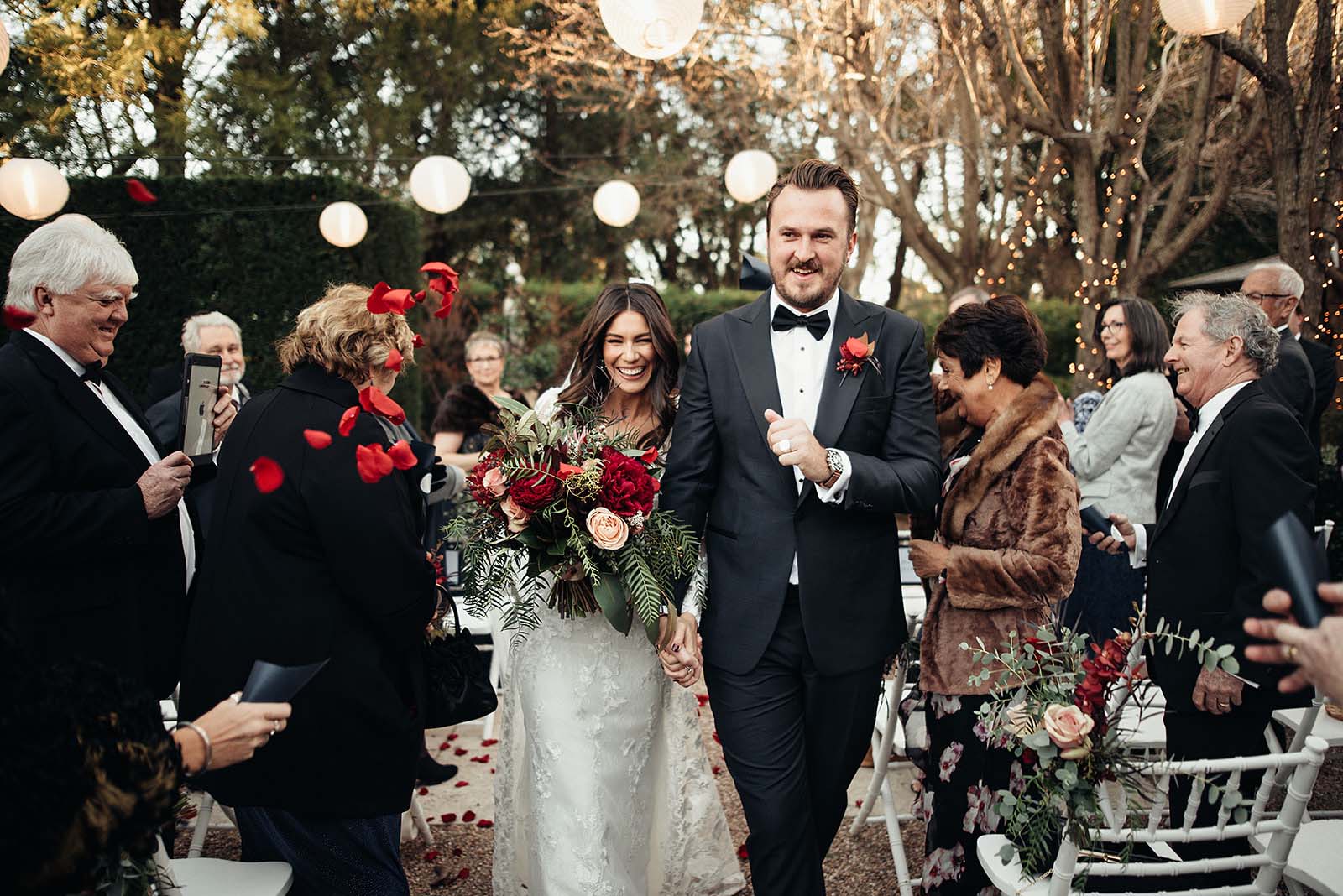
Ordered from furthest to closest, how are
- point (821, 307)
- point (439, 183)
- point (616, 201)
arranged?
point (616, 201), point (439, 183), point (821, 307)

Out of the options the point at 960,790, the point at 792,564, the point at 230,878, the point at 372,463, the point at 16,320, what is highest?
the point at 16,320

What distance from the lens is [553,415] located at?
3082mm

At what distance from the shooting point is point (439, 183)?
931cm

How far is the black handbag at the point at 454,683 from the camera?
106 inches

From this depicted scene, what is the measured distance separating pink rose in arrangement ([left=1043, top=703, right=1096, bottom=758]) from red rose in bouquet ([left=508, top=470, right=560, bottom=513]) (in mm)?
1253

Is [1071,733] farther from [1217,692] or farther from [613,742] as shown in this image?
[613,742]

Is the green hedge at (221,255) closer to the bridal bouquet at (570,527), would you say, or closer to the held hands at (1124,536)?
the bridal bouquet at (570,527)

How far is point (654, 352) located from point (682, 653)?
3.68ft

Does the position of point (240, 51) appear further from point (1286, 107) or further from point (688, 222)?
point (1286, 107)

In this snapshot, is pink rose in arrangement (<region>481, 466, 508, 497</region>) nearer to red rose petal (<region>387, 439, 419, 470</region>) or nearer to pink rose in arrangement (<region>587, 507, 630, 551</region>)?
pink rose in arrangement (<region>587, 507, 630, 551</region>)

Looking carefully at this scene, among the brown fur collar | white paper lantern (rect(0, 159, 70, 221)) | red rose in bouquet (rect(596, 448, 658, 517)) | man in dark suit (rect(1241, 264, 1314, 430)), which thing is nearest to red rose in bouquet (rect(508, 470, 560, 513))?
red rose in bouquet (rect(596, 448, 658, 517))

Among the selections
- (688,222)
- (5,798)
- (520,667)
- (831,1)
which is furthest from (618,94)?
(5,798)

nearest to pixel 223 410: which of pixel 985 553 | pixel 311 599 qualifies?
pixel 311 599

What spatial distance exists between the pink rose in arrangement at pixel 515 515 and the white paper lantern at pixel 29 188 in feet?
20.2
